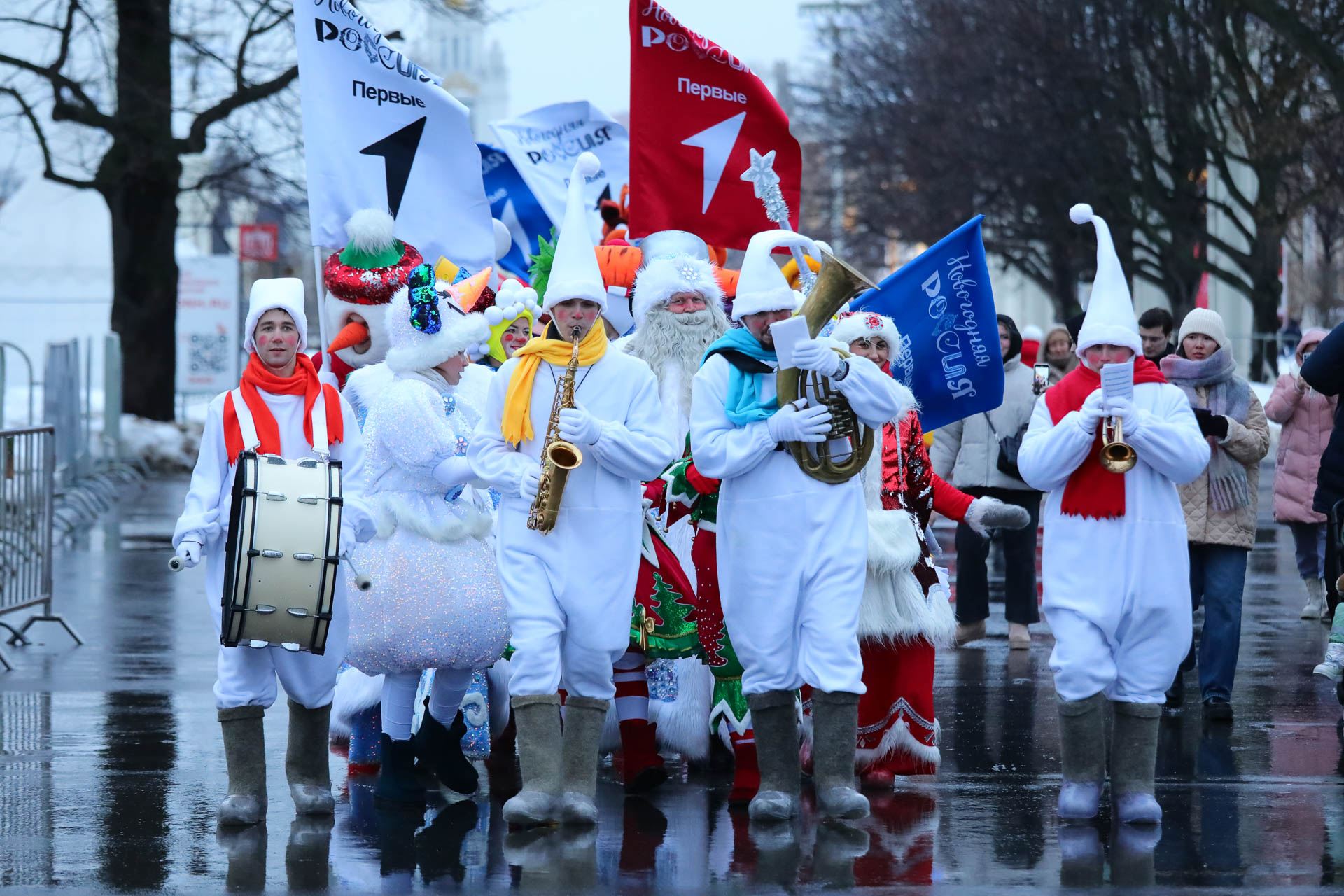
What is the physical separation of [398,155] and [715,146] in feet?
4.84

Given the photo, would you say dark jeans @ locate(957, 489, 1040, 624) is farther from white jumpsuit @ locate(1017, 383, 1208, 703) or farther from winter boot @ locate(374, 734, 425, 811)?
winter boot @ locate(374, 734, 425, 811)

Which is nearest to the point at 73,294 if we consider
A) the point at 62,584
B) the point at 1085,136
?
the point at 1085,136

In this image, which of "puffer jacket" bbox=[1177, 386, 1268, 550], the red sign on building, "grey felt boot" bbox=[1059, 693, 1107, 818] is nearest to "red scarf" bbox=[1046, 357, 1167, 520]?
"grey felt boot" bbox=[1059, 693, 1107, 818]

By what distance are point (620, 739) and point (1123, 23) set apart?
79.4 feet

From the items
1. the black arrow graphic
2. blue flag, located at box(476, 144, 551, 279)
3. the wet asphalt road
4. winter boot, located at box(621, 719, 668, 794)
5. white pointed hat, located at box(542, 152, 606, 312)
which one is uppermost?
blue flag, located at box(476, 144, 551, 279)

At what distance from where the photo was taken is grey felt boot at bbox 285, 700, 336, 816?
627 centimetres

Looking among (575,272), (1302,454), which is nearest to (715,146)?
(575,272)

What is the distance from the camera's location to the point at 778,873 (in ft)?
18.4

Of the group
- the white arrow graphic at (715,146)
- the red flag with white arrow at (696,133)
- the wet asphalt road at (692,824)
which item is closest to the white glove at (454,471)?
the wet asphalt road at (692,824)

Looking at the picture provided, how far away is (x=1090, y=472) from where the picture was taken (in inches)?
248

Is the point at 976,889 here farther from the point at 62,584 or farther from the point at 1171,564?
the point at 62,584

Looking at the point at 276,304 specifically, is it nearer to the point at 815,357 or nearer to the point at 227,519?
the point at 227,519

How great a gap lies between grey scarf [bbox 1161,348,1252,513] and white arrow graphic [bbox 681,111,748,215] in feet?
7.13

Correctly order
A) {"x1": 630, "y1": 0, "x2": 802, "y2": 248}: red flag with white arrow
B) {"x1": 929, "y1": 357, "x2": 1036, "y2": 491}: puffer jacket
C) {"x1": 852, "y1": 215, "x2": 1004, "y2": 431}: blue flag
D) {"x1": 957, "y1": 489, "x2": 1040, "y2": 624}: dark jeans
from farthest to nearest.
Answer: {"x1": 929, "y1": 357, "x2": 1036, "y2": 491}: puffer jacket
{"x1": 957, "y1": 489, "x2": 1040, "y2": 624}: dark jeans
{"x1": 630, "y1": 0, "x2": 802, "y2": 248}: red flag with white arrow
{"x1": 852, "y1": 215, "x2": 1004, "y2": 431}: blue flag
